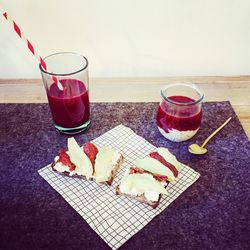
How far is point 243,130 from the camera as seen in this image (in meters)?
0.85

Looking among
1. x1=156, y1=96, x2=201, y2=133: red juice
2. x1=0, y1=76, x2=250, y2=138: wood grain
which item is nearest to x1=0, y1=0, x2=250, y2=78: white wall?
x1=0, y1=76, x2=250, y2=138: wood grain

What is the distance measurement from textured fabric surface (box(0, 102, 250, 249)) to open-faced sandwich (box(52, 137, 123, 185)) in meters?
0.06

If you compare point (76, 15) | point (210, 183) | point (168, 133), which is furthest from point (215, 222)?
point (76, 15)

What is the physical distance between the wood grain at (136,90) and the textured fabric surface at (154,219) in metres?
0.07

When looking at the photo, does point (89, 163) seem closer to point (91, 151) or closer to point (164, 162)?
point (91, 151)

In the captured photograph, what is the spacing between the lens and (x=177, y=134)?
784 mm

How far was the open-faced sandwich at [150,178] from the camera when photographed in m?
0.64

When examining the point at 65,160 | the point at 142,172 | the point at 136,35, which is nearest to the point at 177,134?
the point at 142,172

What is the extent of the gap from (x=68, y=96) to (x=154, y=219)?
1.17 ft

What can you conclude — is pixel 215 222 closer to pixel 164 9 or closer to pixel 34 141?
pixel 34 141

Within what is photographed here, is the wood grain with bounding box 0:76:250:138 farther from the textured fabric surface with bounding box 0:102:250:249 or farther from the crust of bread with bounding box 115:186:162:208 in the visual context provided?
the crust of bread with bounding box 115:186:162:208

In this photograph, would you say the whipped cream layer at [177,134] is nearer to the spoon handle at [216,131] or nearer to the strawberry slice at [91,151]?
the spoon handle at [216,131]

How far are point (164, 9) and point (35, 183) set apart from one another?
62 cm

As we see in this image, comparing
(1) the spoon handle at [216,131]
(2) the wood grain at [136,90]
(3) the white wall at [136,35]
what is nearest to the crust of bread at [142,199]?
(1) the spoon handle at [216,131]
